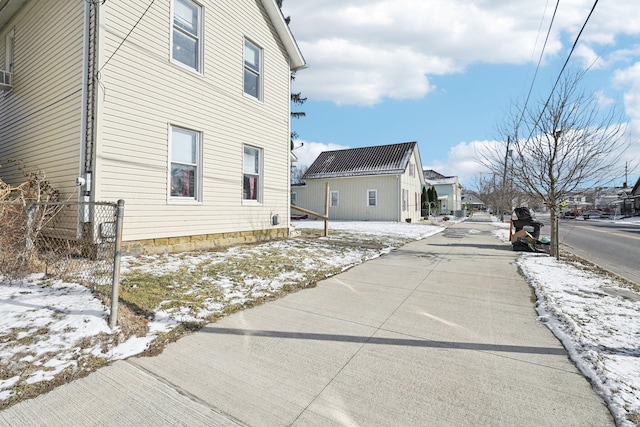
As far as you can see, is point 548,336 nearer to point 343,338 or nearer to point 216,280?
point 343,338

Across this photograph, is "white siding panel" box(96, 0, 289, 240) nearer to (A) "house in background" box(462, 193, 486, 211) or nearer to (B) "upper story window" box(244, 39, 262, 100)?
(B) "upper story window" box(244, 39, 262, 100)

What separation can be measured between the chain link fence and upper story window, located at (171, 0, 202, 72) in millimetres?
3965

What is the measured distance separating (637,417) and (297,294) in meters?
3.55

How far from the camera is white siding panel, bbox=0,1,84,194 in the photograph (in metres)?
6.11

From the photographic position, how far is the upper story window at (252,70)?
362 inches

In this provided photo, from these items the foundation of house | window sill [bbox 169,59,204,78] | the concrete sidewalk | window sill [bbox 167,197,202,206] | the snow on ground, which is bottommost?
the concrete sidewalk

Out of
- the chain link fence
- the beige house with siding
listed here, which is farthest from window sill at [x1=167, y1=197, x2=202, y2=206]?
the chain link fence

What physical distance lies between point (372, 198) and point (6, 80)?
59.9 ft

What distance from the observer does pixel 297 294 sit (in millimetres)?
4672

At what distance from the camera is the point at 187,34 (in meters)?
7.42

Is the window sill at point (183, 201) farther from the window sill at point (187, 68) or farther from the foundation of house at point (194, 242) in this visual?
the window sill at point (187, 68)

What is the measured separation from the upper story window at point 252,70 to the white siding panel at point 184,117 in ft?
0.79

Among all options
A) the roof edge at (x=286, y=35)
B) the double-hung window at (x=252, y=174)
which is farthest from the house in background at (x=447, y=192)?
the double-hung window at (x=252, y=174)

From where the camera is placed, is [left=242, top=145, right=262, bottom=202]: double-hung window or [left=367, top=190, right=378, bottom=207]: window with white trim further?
[left=367, top=190, right=378, bottom=207]: window with white trim
